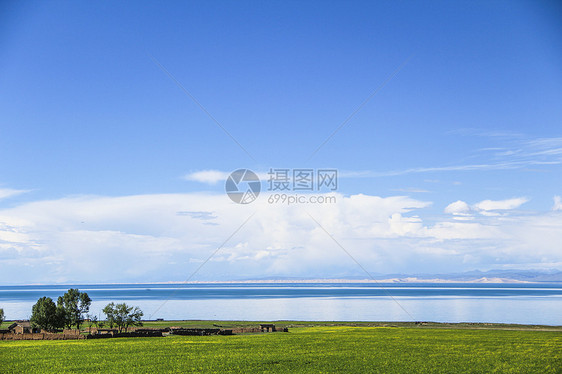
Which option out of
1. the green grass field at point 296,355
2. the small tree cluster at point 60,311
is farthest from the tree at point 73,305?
the green grass field at point 296,355

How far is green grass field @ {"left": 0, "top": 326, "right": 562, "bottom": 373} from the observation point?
109 feet

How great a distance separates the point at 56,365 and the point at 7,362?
15.1 ft

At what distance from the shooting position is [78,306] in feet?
228

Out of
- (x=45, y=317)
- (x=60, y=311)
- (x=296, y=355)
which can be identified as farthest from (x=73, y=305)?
(x=296, y=355)

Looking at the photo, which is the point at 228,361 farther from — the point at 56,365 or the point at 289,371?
the point at 56,365

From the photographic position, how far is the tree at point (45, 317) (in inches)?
2574

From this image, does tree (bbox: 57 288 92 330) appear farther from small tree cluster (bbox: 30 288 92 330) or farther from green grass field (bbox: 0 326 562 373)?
green grass field (bbox: 0 326 562 373)

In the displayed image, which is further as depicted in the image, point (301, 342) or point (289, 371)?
point (301, 342)

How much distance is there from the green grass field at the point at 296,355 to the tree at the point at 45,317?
1380 centimetres

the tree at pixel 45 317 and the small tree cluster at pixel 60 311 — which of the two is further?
the small tree cluster at pixel 60 311

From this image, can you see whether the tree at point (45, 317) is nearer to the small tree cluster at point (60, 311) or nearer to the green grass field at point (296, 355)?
the small tree cluster at point (60, 311)

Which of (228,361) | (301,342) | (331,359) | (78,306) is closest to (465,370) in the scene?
(331,359)

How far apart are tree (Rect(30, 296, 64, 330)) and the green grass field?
13.8m

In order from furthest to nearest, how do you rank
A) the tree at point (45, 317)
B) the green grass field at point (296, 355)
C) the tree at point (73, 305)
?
the tree at point (73, 305) → the tree at point (45, 317) → the green grass field at point (296, 355)
